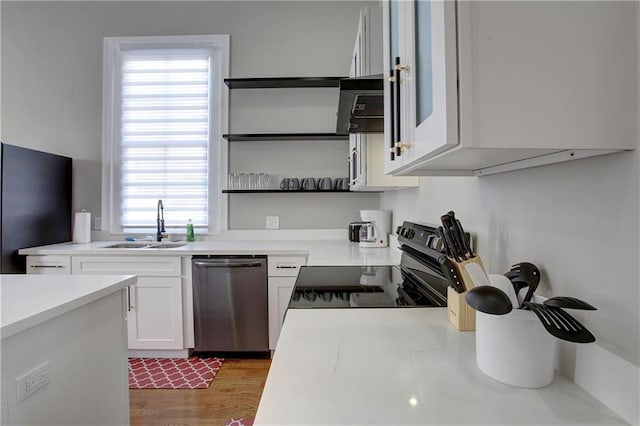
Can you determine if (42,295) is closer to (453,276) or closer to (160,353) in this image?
(453,276)

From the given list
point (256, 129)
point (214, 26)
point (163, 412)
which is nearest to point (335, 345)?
point (163, 412)

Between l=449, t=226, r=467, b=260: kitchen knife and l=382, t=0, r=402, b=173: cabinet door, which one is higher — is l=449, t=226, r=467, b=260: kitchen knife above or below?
below

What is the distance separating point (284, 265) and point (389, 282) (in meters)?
1.20

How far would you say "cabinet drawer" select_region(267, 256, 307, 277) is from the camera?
252cm

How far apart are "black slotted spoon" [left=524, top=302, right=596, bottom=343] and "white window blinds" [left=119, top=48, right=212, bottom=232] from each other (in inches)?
116

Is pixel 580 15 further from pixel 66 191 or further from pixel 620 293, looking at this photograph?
pixel 66 191

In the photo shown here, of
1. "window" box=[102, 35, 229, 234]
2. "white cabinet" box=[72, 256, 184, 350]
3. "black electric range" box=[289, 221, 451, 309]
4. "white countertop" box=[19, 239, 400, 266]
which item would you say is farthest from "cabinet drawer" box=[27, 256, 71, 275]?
"black electric range" box=[289, 221, 451, 309]

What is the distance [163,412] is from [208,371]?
18.5 inches

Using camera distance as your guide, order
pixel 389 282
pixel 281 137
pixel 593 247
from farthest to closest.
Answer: pixel 281 137 < pixel 389 282 < pixel 593 247

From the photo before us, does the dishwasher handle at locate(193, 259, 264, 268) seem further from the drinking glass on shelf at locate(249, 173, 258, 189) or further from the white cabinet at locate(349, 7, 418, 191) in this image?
the white cabinet at locate(349, 7, 418, 191)

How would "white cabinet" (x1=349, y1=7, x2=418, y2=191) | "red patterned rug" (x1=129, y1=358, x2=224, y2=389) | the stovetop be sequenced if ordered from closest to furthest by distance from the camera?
1. the stovetop
2. "white cabinet" (x1=349, y1=7, x2=418, y2=191)
3. "red patterned rug" (x1=129, y1=358, x2=224, y2=389)

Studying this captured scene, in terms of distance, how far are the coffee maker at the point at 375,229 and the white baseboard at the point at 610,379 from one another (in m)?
1.89

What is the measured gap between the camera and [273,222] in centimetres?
315

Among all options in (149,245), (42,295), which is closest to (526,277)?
(42,295)
